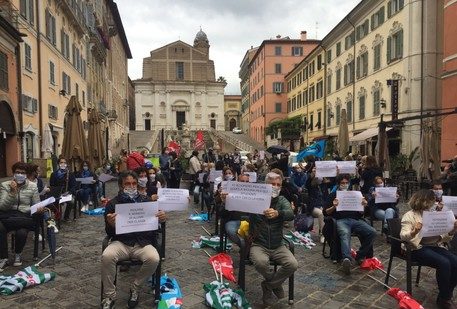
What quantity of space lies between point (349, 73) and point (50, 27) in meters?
24.4

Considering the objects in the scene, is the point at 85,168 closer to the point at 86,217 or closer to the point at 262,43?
the point at 86,217

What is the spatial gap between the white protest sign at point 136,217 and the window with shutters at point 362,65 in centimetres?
2907

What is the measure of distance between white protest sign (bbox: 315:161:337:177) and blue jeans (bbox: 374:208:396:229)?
1705 millimetres

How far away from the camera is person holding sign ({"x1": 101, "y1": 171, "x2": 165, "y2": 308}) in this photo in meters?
4.77

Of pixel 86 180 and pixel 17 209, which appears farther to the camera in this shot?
pixel 86 180

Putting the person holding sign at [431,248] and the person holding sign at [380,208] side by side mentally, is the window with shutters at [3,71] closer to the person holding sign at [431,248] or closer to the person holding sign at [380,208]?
the person holding sign at [380,208]

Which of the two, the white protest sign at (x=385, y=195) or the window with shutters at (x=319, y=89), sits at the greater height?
the window with shutters at (x=319, y=89)

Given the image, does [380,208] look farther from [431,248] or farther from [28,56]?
[28,56]

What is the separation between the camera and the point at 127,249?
16.5 ft

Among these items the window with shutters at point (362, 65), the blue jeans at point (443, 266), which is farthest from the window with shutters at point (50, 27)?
the blue jeans at point (443, 266)

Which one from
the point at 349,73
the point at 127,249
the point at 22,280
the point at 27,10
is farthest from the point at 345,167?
the point at 349,73

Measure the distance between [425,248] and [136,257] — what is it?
12.7ft

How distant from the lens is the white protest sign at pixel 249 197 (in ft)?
17.0

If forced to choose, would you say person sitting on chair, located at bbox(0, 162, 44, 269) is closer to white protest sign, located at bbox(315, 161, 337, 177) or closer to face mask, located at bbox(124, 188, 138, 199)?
face mask, located at bbox(124, 188, 138, 199)
